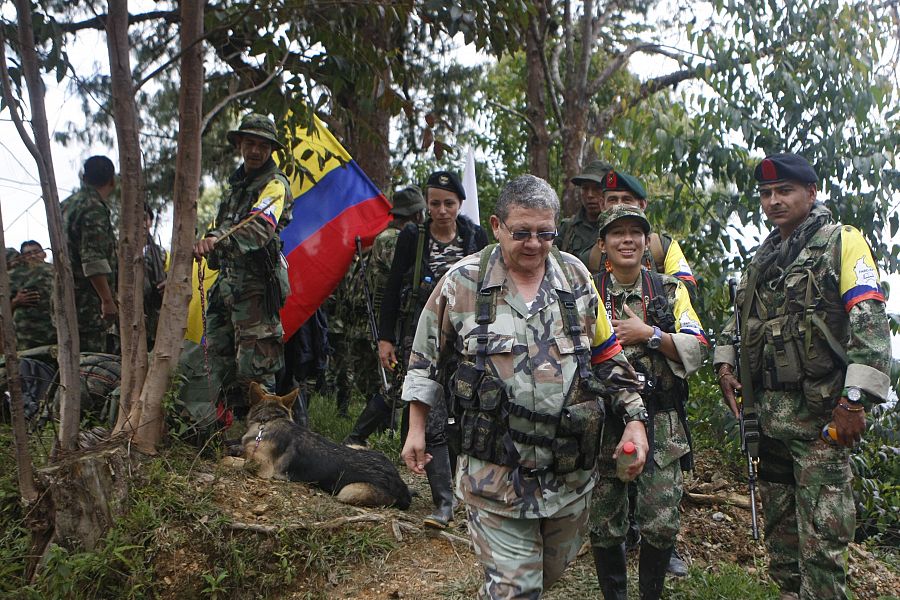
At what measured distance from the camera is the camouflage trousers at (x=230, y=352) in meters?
5.26

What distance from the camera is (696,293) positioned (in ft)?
18.6

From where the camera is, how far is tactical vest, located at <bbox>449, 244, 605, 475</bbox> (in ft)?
9.59

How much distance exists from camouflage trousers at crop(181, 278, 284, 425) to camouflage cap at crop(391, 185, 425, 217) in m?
1.74

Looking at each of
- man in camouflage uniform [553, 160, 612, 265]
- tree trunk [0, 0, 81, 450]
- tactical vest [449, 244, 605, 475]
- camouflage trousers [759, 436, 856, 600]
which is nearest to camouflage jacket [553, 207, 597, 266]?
man in camouflage uniform [553, 160, 612, 265]

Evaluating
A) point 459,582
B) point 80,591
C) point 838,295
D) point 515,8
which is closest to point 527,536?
point 459,582

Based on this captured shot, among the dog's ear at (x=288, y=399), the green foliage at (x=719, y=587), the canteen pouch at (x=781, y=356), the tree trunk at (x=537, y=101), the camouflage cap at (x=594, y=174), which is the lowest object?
the green foliage at (x=719, y=587)

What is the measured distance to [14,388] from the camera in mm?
4117

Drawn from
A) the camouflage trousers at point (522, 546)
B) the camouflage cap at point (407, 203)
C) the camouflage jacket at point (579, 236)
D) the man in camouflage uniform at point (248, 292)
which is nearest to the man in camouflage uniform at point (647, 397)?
the camouflage trousers at point (522, 546)

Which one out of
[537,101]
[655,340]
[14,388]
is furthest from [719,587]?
[537,101]

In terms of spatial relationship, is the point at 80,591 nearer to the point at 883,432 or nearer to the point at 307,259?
the point at 307,259

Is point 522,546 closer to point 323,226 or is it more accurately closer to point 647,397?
point 647,397

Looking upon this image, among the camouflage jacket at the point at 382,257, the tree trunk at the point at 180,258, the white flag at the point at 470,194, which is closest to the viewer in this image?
the tree trunk at the point at 180,258

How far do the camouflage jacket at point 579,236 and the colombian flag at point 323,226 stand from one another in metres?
2.26

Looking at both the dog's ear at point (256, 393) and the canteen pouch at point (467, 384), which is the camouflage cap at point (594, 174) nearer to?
the canteen pouch at point (467, 384)
